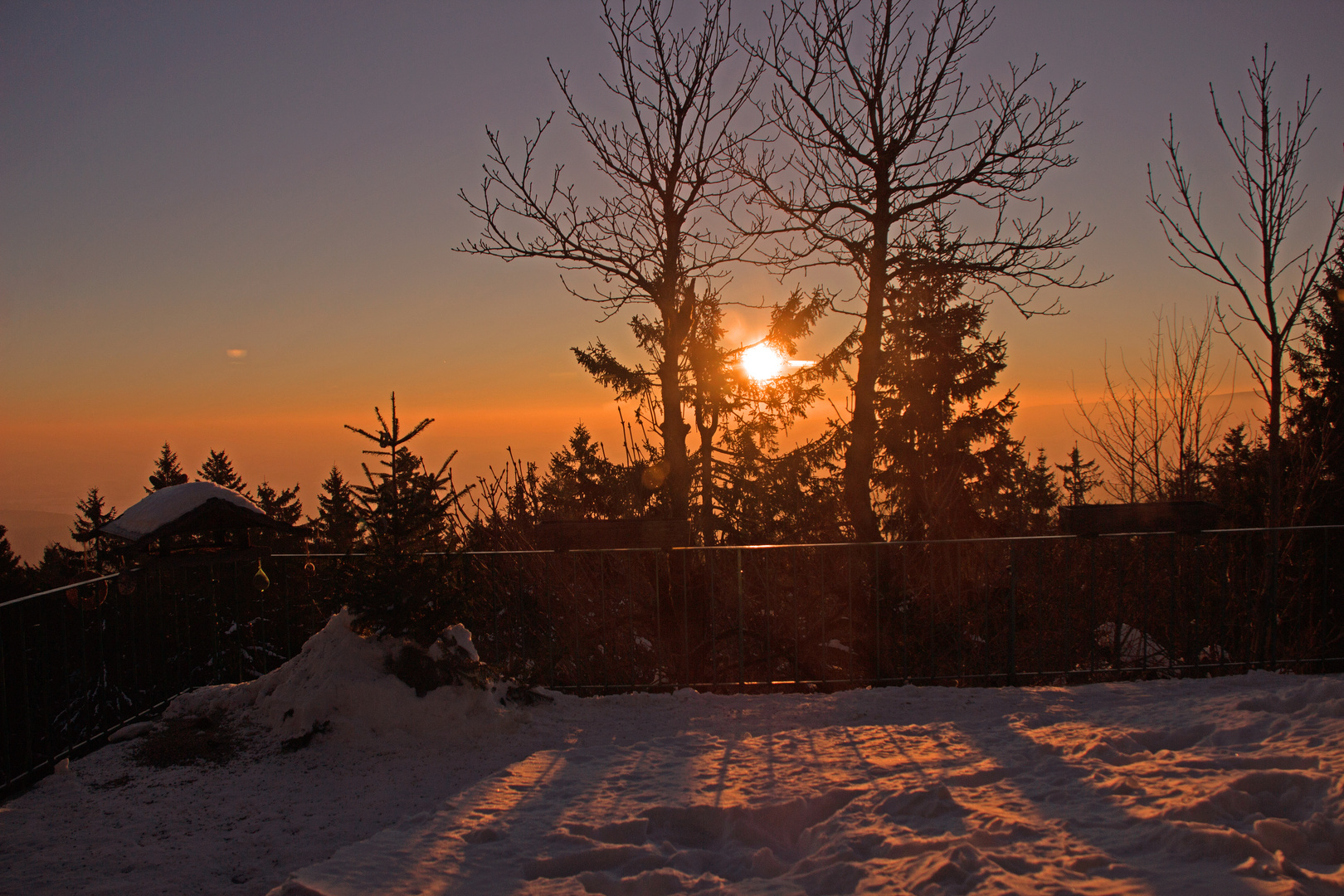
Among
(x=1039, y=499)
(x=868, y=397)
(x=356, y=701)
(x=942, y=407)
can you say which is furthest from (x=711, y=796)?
(x=1039, y=499)

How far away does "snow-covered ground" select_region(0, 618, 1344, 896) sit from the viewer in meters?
2.84

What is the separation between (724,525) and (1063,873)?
15.5 meters

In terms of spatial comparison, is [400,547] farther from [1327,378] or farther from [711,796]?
[1327,378]

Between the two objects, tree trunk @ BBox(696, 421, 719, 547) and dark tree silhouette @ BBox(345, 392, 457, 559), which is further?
tree trunk @ BBox(696, 421, 719, 547)

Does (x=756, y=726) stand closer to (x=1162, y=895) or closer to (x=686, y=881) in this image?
(x=686, y=881)

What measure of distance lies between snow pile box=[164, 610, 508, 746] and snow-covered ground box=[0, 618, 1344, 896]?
0.6 inches

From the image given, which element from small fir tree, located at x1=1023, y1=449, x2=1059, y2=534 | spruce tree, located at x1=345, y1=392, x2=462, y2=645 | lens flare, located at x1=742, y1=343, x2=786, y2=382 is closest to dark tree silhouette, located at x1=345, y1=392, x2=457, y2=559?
spruce tree, located at x1=345, y1=392, x2=462, y2=645

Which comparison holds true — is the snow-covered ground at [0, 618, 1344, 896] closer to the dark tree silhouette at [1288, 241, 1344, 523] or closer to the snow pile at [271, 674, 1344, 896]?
the snow pile at [271, 674, 1344, 896]

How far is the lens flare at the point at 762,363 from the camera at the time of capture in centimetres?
1589

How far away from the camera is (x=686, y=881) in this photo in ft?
9.37

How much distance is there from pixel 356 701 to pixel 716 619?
4.41m

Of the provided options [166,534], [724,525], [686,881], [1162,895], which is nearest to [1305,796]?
[1162,895]

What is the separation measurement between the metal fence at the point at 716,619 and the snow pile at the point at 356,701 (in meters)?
0.38

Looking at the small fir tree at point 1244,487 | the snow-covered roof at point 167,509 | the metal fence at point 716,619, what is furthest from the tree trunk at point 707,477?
the small fir tree at point 1244,487
